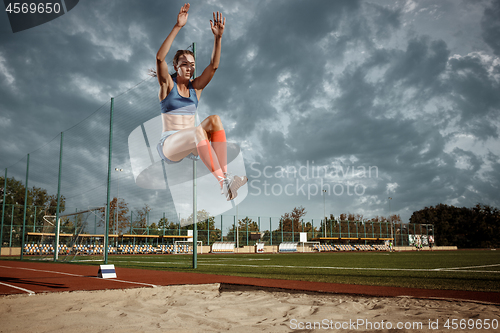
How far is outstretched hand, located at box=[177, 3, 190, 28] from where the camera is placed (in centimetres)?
310

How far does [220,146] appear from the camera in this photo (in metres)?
2.90

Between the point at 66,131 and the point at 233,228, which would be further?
the point at 233,228

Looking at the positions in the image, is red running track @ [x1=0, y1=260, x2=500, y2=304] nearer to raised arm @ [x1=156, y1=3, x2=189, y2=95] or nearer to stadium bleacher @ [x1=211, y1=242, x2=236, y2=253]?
raised arm @ [x1=156, y1=3, x2=189, y2=95]

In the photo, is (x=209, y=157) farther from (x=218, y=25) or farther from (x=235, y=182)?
(x=218, y=25)

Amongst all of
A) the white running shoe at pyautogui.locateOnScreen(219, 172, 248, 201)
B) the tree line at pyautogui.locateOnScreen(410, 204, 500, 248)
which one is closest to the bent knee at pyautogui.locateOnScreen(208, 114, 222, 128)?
the white running shoe at pyautogui.locateOnScreen(219, 172, 248, 201)

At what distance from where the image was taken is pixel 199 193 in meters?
3.54

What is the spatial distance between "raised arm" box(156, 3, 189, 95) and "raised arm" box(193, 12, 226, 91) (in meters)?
0.28

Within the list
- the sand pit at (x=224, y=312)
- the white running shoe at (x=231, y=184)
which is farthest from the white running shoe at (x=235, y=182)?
the sand pit at (x=224, y=312)

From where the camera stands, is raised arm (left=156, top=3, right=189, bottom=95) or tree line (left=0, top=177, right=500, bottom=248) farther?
tree line (left=0, top=177, right=500, bottom=248)

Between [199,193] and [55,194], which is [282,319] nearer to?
[199,193]

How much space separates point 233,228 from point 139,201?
3523 centimetres

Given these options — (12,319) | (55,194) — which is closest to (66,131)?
(55,194)

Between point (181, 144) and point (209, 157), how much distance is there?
0.95 ft

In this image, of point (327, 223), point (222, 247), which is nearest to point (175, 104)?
point (222, 247)
